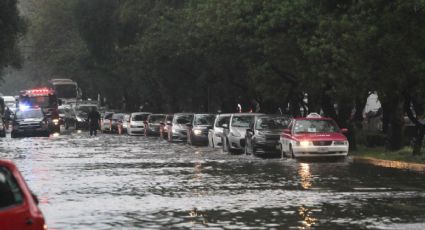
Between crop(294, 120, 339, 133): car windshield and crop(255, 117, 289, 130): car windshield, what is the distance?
10.9ft

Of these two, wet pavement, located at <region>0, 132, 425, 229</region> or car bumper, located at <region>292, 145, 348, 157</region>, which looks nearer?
wet pavement, located at <region>0, 132, 425, 229</region>

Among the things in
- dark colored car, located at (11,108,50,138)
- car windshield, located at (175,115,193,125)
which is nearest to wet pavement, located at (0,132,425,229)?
car windshield, located at (175,115,193,125)

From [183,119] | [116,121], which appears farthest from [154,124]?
[116,121]

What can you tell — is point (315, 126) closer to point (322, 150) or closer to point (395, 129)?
point (322, 150)

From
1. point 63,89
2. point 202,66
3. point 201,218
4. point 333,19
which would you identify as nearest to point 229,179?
point 201,218

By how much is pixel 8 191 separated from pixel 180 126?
4086 cm

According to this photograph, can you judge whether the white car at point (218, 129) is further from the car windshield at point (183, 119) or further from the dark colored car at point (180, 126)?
the car windshield at point (183, 119)

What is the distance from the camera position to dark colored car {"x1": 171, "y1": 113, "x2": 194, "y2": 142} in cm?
4866

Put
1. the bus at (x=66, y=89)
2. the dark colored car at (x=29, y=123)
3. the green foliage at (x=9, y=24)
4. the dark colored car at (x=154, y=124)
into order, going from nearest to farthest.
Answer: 1. the green foliage at (x=9, y=24)
2. the dark colored car at (x=29, y=123)
3. the dark colored car at (x=154, y=124)
4. the bus at (x=66, y=89)

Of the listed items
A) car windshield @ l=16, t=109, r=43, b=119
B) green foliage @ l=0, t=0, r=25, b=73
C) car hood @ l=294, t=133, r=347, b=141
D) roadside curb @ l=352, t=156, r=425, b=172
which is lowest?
roadside curb @ l=352, t=156, r=425, b=172

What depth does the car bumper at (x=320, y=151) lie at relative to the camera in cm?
2833

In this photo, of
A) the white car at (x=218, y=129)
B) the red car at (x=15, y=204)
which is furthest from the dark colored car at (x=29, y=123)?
the red car at (x=15, y=204)

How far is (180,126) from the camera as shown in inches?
1928

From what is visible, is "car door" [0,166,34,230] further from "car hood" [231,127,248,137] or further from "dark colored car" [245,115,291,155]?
"car hood" [231,127,248,137]
